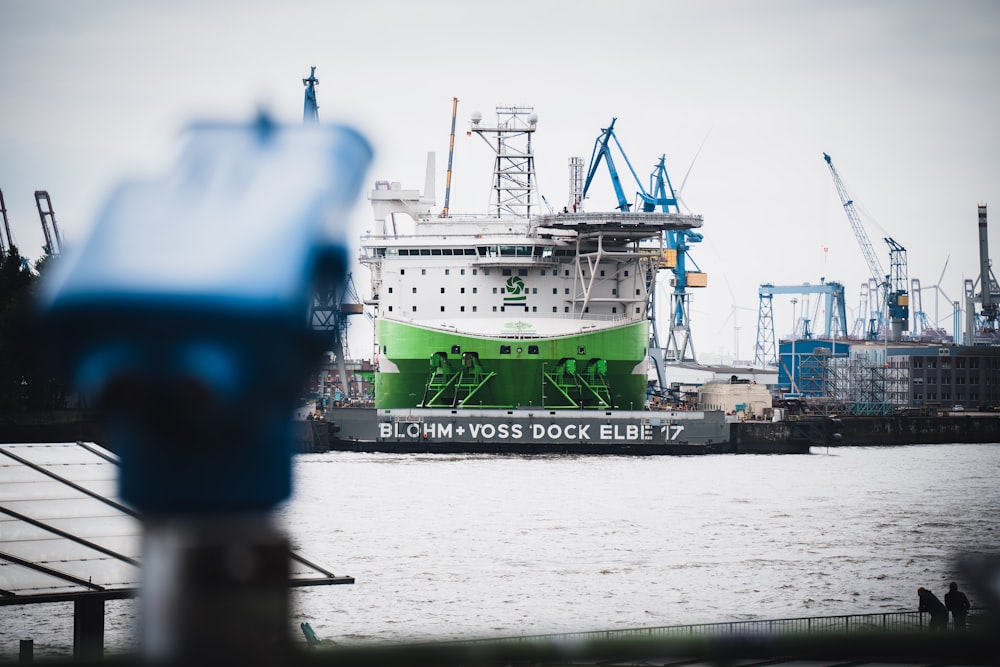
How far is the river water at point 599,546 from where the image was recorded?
59.8ft

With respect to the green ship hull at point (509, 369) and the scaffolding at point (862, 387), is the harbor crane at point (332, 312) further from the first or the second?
the scaffolding at point (862, 387)

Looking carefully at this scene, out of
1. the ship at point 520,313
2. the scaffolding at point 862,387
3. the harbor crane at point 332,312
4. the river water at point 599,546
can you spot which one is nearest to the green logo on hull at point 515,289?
the ship at point 520,313

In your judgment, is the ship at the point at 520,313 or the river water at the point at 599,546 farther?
the ship at the point at 520,313

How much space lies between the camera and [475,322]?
2080 inches

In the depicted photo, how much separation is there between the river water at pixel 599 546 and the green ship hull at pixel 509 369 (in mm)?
6589

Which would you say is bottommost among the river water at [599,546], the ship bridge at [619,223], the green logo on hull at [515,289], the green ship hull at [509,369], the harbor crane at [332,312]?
the river water at [599,546]

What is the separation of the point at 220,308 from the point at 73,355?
0.62ft

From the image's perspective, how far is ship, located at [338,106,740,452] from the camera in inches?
2014

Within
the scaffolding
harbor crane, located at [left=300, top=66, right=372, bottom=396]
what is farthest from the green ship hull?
harbor crane, located at [left=300, top=66, right=372, bottom=396]

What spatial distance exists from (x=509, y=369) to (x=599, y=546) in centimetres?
2668

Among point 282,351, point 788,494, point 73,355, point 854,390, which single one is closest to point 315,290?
point 282,351

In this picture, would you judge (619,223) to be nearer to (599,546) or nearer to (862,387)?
(599,546)

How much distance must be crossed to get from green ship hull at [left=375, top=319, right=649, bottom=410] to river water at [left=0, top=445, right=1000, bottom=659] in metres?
6.59

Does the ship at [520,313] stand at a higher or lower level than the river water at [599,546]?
higher
